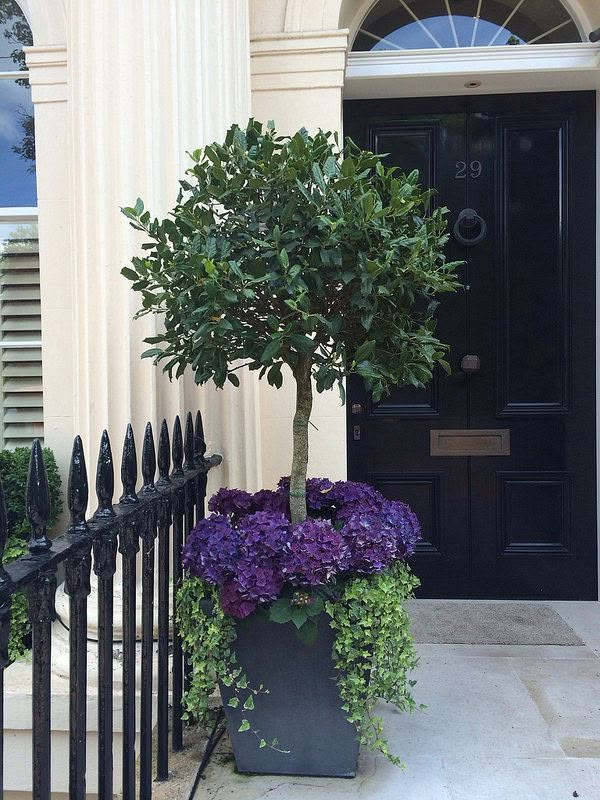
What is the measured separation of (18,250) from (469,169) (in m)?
2.68

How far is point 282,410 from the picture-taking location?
377 centimetres

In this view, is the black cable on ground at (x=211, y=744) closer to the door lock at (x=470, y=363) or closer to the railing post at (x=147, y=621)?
the railing post at (x=147, y=621)

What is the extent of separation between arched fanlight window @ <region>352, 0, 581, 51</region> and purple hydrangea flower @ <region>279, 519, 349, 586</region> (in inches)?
125

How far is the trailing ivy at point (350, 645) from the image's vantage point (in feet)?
6.98

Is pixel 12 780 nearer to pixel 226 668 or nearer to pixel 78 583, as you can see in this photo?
pixel 226 668

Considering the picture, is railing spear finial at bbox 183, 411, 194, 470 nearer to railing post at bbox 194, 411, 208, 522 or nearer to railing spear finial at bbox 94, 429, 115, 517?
railing post at bbox 194, 411, 208, 522

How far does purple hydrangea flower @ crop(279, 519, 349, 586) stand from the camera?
2055mm

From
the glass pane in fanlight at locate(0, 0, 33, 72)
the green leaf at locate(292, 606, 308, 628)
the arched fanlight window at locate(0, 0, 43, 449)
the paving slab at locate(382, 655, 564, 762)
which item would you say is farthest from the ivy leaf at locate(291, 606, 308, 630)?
the glass pane in fanlight at locate(0, 0, 33, 72)

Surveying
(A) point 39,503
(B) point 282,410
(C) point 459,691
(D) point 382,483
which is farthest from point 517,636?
(A) point 39,503

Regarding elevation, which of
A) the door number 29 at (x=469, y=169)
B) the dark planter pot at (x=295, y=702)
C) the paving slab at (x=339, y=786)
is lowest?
the paving slab at (x=339, y=786)

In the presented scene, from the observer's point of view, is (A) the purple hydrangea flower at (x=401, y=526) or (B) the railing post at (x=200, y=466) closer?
(A) the purple hydrangea flower at (x=401, y=526)

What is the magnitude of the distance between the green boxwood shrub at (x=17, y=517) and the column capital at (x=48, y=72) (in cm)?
189

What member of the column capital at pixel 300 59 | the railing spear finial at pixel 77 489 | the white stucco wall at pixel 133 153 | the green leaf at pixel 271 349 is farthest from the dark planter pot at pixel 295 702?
the column capital at pixel 300 59

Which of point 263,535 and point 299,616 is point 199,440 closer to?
point 263,535
